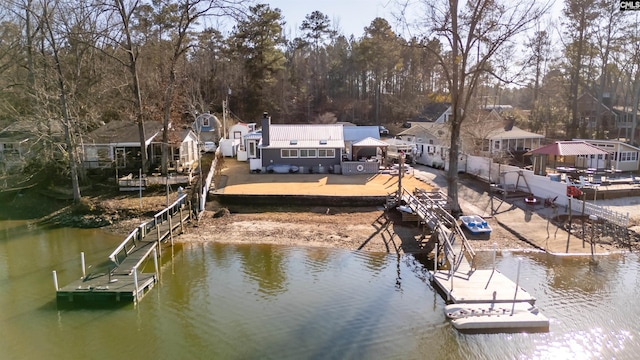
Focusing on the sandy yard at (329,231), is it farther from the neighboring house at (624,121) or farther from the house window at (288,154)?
the neighboring house at (624,121)

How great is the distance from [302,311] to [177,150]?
67.4 ft

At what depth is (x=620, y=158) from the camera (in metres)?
30.5

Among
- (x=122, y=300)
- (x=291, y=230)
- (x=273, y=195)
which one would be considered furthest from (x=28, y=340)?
(x=273, y=195)

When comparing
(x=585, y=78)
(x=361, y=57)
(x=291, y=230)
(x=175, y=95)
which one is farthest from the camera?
(x=361, y=57)

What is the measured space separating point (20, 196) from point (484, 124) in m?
31.9

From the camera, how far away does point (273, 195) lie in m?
24.1

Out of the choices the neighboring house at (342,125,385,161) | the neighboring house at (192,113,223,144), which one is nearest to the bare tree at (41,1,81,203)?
the neighboring house at (192,113,223,144)

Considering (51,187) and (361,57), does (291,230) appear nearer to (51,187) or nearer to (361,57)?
(51,187)

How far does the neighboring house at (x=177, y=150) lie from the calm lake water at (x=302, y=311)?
471 inches

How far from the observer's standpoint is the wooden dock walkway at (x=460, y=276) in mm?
13039

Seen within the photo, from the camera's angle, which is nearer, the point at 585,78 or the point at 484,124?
the point at 484,124

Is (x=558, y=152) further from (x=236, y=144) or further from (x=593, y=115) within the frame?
(x=593, y=115)

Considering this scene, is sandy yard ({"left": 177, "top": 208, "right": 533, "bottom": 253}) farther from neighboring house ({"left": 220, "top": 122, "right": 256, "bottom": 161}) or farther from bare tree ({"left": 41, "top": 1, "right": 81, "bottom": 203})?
neighboring house ({"left": 220, "top": 122, "right": 256, "bottom": 161})
